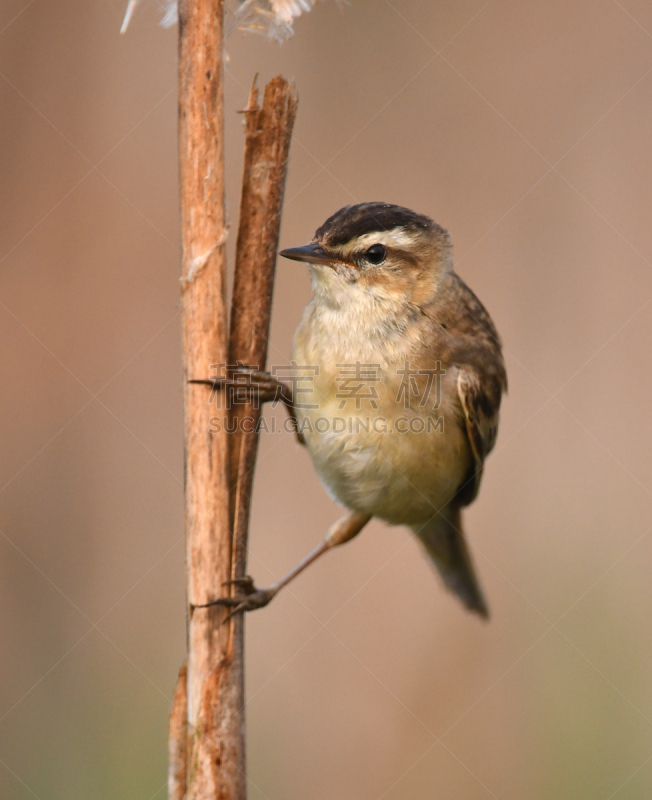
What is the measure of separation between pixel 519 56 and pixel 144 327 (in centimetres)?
305

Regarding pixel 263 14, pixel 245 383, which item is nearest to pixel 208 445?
pixel 245 383

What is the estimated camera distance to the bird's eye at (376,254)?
10.0 ft

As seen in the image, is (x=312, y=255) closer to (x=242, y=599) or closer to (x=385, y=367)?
(x=385, y=367)

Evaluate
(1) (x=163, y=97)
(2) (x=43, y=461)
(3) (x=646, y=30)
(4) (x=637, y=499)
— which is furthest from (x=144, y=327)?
(3) (x=646, y=30)

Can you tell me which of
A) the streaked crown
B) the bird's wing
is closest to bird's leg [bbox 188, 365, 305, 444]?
the streaked crown

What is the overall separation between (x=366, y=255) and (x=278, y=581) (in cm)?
139

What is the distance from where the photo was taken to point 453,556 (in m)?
4.13

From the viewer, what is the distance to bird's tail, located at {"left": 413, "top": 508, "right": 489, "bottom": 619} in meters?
4.04

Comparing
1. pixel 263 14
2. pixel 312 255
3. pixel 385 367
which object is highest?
pixel 263 14

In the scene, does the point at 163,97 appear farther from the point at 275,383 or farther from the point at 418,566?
the point at 418,566

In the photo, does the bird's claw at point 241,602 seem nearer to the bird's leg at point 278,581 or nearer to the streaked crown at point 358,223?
the bird's leg at point 278,581

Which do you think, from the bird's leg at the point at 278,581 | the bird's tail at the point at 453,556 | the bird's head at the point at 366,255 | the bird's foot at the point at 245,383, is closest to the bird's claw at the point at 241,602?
the bird's leg at the point at 278,581

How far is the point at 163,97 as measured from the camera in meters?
4.69

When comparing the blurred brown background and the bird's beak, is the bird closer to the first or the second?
the bird's beak
